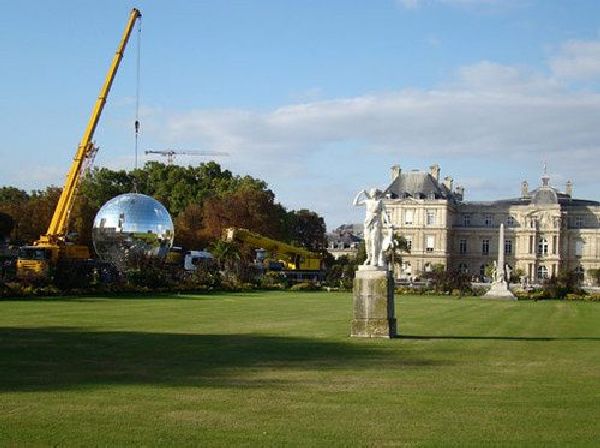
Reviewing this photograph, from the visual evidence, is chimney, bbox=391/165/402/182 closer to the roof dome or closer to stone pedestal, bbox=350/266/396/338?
the roof dome

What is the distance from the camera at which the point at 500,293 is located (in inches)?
2318

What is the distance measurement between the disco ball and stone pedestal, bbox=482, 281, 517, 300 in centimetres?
2121

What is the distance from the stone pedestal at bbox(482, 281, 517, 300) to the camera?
57.7m

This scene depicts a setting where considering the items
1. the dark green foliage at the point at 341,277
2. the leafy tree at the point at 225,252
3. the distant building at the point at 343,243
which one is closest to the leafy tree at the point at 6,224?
the leafy tree at the point at 225,252

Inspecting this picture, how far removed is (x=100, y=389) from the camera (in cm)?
1195

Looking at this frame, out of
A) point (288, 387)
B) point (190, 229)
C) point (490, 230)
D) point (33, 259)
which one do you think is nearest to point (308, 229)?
point (190, 229)

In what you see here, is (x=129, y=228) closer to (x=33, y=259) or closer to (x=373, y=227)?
(x=33, y=259)

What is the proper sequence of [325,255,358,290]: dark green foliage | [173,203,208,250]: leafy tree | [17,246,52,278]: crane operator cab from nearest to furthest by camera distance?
[17,246,52,278]: crane operator cab, [325,255,358,290]: dark green foliage, [173,203,208,250]: leafy tree

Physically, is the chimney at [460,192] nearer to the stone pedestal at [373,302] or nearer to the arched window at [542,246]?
the arched window at [542,246]

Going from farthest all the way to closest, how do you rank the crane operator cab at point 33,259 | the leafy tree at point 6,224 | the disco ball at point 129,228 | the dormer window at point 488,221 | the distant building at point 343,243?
the distant building at point 343,243, the dormer window at point 488,221, the leafy tree at point 6,224, the disco ball at point 129,228, the crane operator cab at point 33,259

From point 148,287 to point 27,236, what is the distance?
111 feet

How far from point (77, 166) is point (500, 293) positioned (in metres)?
27.7


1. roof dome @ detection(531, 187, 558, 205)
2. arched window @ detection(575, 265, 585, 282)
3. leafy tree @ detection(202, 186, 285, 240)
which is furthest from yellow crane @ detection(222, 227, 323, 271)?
roof dome @ detection(531, 187, 558, 205)

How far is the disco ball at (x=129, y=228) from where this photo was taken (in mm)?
60625
